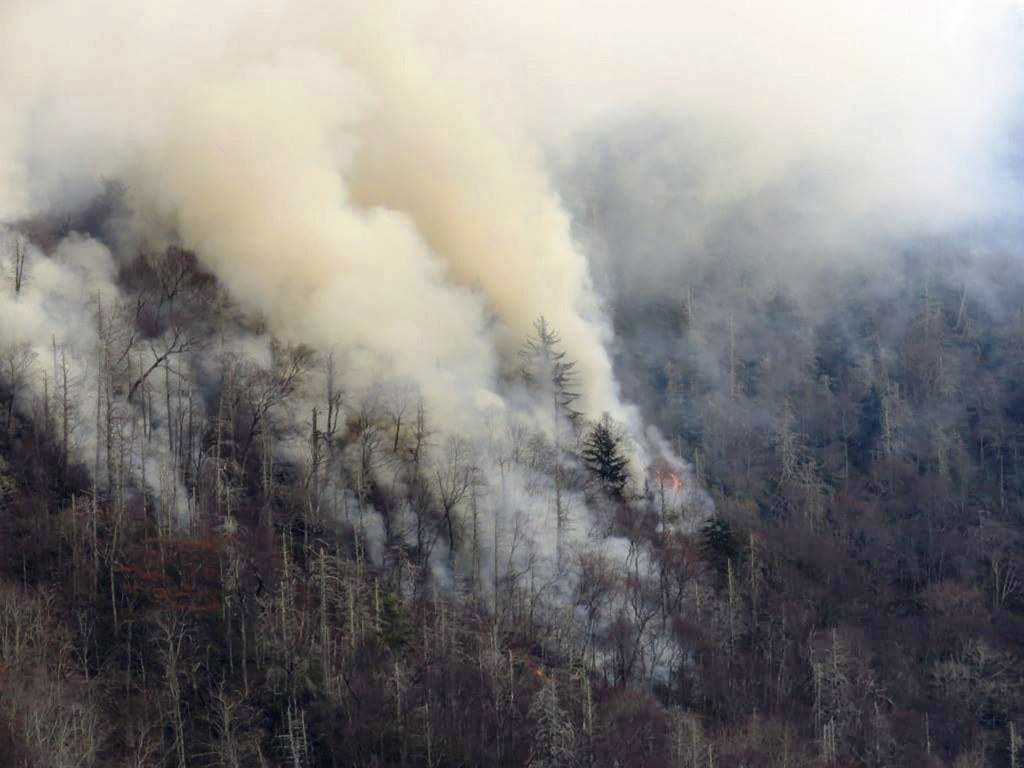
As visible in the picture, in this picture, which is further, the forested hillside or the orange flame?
the orange flame

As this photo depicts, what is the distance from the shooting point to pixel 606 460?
78.7 meters

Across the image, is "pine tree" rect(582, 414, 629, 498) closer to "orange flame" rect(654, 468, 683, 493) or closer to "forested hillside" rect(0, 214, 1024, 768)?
"forested hillside" rect(0, 214, 1024, 768)

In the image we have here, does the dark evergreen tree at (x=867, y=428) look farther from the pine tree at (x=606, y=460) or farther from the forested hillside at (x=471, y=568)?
the pine tree at (x=606, y=460)

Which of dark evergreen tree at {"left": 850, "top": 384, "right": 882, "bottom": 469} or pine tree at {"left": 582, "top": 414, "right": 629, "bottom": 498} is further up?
dark evergreen tree at {"left": 850, "top": 384, "right": 882, "bottom": 469}

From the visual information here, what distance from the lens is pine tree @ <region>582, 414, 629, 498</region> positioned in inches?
3073

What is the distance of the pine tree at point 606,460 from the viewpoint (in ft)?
256

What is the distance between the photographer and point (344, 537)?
6988 centimetres

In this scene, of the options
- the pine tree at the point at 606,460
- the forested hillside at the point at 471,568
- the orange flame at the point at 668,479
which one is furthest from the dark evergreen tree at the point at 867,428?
the pine tree at the point at 606,460

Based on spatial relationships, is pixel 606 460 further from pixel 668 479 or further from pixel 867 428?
pixel 867 428

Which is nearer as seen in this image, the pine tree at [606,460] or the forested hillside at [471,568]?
the forested hillside at [471,568]

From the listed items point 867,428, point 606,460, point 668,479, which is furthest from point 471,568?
point 867,428

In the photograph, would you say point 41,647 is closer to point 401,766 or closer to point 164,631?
point 164,631

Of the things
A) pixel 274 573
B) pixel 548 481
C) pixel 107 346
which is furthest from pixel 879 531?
pixel 107 346

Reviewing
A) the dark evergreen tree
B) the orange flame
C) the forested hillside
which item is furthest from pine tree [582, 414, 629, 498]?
the dark evergreen tree
